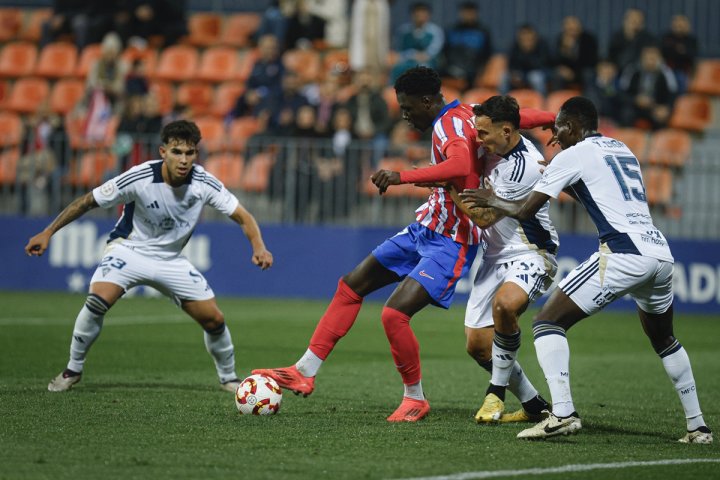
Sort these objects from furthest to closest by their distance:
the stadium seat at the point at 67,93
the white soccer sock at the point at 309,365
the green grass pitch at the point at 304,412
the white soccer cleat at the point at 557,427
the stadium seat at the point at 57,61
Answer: the stadium seat at the point at 57,61 < the stadium seat at the point at 67,93 < the white soccer sock at the point at 309,365 < the white soccer cleat at the point at 557,427 < the green grass pitch at the point at 304,412

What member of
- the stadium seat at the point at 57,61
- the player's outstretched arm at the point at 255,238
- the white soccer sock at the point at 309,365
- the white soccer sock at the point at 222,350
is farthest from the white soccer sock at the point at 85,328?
the stadium seat at the point at 57,61

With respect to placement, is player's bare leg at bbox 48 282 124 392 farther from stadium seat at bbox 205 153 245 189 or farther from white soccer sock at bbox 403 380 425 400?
stadium seat at bbox 205 153 245 189

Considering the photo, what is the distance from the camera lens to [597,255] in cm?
735

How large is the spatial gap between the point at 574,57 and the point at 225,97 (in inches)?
248

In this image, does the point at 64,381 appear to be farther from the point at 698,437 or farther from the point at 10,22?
the point at 10,22

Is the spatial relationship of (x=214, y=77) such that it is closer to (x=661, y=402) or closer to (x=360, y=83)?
(x=360, y=83)

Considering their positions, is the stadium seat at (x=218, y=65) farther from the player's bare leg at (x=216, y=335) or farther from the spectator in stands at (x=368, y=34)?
the player's bare leg at (x=216, y=335)

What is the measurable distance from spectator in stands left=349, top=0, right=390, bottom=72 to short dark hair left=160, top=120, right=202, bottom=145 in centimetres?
1148

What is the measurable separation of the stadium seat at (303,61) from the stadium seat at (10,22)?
6.50m

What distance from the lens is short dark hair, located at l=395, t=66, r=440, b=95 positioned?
8.01 metres

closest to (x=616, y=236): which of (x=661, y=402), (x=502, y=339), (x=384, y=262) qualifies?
(x=502, y=339)

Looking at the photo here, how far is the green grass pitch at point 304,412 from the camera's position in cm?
632

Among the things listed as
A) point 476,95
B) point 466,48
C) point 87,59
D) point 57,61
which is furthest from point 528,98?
point 57,61

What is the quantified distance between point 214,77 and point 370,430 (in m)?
15.7
